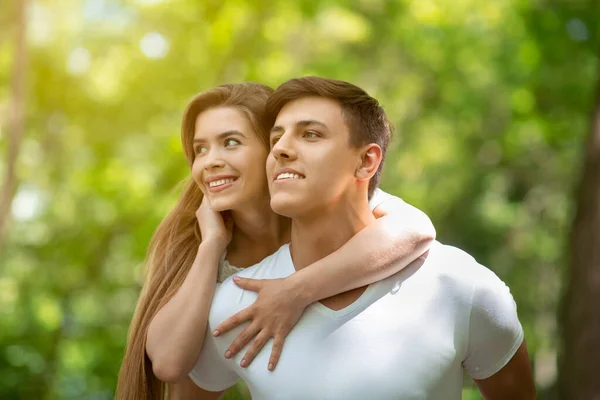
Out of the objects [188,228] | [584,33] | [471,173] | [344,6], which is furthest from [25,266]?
[188,228]

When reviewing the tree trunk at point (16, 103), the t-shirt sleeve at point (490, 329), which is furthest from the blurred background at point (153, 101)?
the t-shirt sleeve at point (490, 329)

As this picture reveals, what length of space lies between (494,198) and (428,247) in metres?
13.2

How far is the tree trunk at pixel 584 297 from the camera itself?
4898mm

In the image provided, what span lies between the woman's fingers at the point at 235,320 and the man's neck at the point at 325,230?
0.78ft

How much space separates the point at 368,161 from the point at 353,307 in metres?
0.49

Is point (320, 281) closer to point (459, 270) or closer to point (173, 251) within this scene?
point (459, 270)

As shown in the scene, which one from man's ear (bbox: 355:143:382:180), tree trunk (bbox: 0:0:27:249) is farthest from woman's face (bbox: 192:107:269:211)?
tree trunk (bbox: 0:0:27:249)

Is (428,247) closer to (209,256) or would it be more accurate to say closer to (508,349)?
(508,349)

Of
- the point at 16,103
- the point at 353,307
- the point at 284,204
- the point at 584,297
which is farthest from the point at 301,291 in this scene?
Result: the point at 16,103

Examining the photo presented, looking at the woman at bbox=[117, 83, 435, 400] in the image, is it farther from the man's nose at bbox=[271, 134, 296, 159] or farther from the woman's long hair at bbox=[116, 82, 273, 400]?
the man's nose at bbox=[271, 134, 296, 159]

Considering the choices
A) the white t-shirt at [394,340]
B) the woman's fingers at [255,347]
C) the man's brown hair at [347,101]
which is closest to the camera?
the white t-shirt at [394,340]

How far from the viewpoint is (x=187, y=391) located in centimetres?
282

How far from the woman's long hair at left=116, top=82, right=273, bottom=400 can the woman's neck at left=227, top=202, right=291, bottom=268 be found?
0.48ft

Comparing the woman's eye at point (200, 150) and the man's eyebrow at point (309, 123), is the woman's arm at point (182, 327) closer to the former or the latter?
the woman's eye at point (200, 150)
